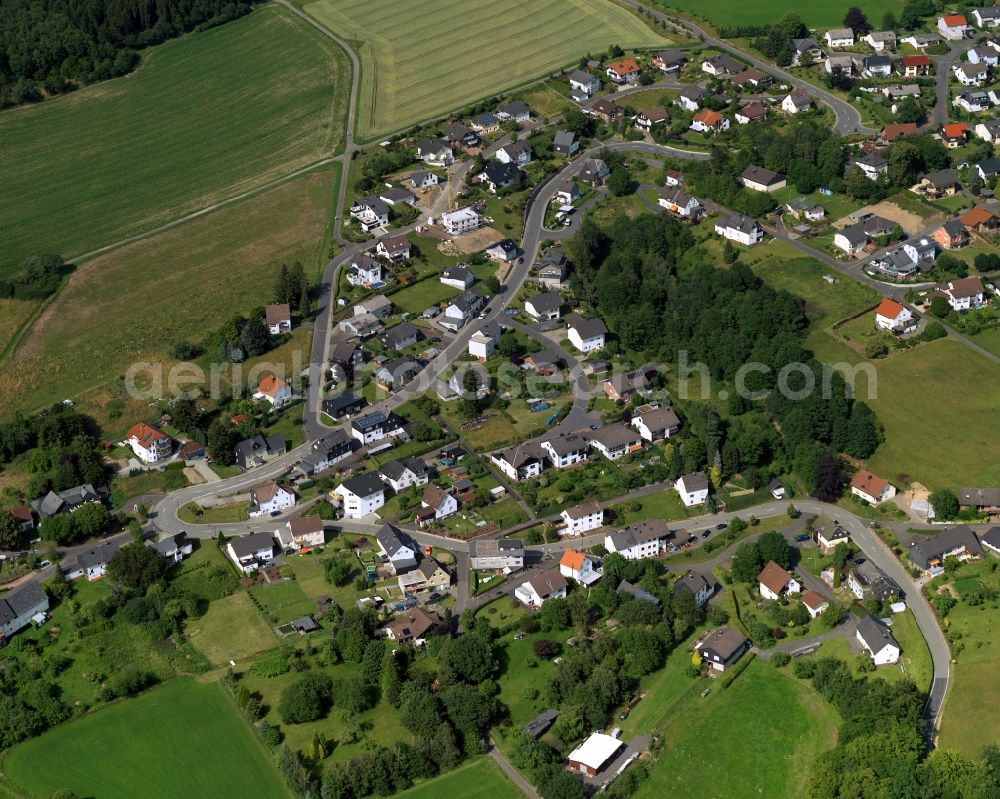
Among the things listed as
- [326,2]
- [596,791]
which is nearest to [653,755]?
[596,791]

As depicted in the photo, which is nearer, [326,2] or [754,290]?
[754,290]

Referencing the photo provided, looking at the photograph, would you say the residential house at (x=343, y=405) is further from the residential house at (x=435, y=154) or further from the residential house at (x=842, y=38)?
the residential house at (x=842, y=38)

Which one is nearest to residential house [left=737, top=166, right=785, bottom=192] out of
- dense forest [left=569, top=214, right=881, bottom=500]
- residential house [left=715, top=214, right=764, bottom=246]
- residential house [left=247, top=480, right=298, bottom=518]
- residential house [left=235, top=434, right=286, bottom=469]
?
residential house [left=715, top=214, right=764, bottom=246]

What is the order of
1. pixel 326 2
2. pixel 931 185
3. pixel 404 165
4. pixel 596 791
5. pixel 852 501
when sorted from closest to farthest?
pixel 596 791
pixel 852 501
pixel 931 185
pixel 404 165
pixel 326 2

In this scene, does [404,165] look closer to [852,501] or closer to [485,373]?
→ [485,373]

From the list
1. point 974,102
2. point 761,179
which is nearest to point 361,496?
point 761,179

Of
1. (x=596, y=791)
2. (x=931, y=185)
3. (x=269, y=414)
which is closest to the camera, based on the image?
(x=596, y=791)

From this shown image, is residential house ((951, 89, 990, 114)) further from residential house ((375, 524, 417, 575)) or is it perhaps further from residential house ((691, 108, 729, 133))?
residential house ((375, 524, 417, 575))
